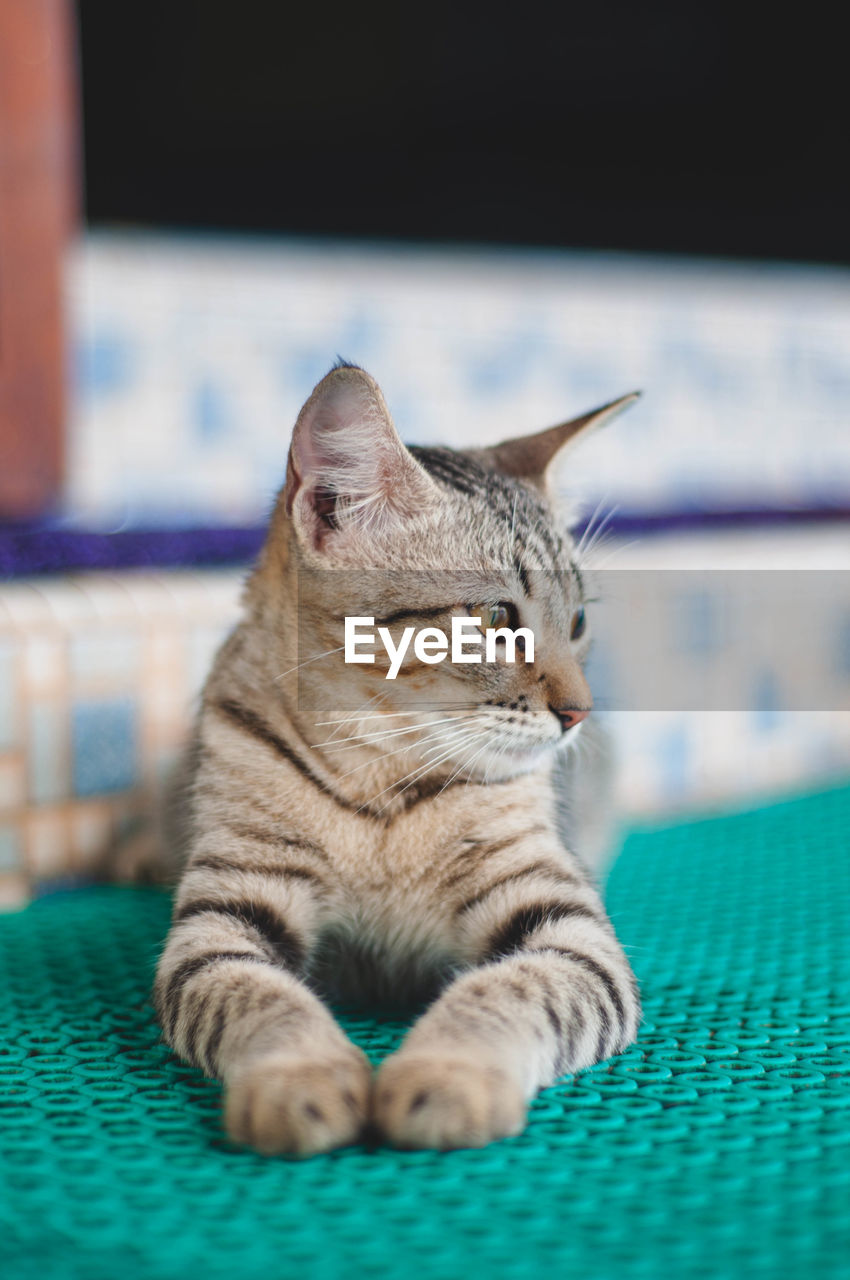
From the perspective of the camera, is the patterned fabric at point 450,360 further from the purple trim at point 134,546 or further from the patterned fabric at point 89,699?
the patterned fabric at point 89,699

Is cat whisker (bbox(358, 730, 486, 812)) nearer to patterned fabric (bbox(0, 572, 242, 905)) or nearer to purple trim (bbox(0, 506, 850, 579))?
patterned fabric (bbox(0, 572, 242, 905))

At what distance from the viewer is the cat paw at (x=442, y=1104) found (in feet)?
2.53

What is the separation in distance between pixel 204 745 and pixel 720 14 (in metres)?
2.20

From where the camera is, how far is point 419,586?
1126 millimetres

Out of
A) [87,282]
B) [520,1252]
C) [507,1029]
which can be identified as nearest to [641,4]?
[87,282]

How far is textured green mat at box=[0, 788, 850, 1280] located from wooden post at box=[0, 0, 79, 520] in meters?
0.78

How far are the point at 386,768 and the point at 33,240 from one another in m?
1.03

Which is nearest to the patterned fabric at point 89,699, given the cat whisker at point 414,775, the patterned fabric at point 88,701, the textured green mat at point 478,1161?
the patterned fabric at point 88,701

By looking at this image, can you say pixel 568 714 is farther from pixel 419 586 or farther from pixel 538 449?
pixel 538 449

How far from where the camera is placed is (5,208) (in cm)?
171

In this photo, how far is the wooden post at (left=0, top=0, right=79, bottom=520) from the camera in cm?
168

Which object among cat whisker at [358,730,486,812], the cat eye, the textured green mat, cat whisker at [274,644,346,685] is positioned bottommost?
the textured green mat

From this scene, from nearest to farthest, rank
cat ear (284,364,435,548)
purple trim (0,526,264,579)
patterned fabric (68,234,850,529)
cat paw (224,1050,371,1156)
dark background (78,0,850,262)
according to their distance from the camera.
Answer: cat paw (224,1050,371,1156), cat ear (284,364,435,548), purple trim (0,526,264,579), patterned fabric (68,234,850,529), dark background (78,0,850,262)

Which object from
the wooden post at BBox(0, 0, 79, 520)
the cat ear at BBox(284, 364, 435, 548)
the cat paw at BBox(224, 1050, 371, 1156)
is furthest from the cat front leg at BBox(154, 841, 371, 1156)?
the wooden post at BBox(0, 0, 79, 520)
